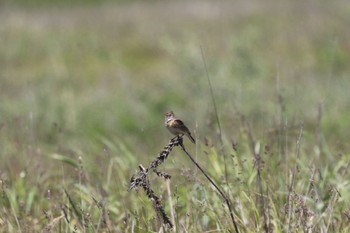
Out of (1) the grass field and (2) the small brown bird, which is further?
(1) the grass field

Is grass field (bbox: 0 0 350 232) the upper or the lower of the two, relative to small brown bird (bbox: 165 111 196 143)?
upper

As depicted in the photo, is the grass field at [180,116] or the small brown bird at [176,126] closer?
the small brown bird at [176,126]

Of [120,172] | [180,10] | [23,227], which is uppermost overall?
[180,10]

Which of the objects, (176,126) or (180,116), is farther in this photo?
(180,116)

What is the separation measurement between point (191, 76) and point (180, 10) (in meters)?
14.1

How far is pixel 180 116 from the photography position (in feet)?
25.8

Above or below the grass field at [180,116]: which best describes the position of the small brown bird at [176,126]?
below

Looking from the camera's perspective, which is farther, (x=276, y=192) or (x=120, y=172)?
(x=120, y=172)

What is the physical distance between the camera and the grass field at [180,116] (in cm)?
326

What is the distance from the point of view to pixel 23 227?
3.35 metres

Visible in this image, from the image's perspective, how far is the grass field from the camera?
10.7 ft

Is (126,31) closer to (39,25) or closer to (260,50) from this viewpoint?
(39,25)

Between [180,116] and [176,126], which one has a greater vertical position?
[180,116]

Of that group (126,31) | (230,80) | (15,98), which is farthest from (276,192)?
(126,31)
